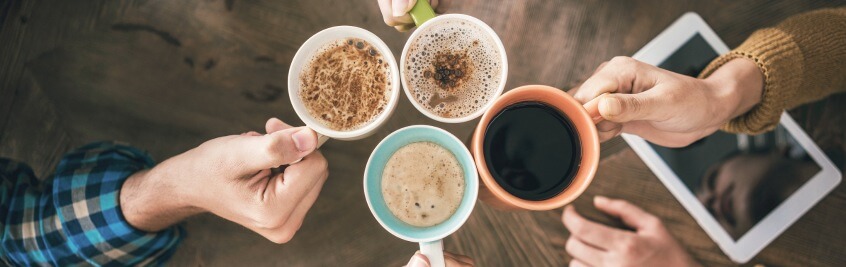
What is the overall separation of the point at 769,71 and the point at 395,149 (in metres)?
0.69

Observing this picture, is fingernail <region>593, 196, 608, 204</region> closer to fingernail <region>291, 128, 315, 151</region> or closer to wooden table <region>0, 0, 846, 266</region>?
wooden table <region>0, 0, 846, 266</region>

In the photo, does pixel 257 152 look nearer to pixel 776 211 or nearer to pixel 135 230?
pixel 135 230

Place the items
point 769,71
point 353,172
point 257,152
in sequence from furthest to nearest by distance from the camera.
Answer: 1. point 353,172
2. point 769,71
3. point 257,152

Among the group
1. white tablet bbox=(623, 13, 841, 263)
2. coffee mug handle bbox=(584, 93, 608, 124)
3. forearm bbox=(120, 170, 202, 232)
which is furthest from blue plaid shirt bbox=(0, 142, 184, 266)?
white tablet bbox=(623, 13, 841, 263)

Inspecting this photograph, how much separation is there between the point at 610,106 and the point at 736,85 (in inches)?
12.6

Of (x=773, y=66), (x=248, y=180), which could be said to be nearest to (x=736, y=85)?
(x=773, y=66)

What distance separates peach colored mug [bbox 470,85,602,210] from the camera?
736 millimetres

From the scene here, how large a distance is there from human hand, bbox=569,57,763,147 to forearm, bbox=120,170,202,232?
30.8 inches

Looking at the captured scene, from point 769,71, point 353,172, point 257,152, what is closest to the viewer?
point 257,152

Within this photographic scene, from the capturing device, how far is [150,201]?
3.15 ft

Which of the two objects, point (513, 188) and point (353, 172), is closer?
point (513, 188)

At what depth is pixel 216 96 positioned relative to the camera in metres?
1.06

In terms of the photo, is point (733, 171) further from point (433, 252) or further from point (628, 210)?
point (433, 252)

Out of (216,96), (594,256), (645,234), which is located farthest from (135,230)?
(645,234)
